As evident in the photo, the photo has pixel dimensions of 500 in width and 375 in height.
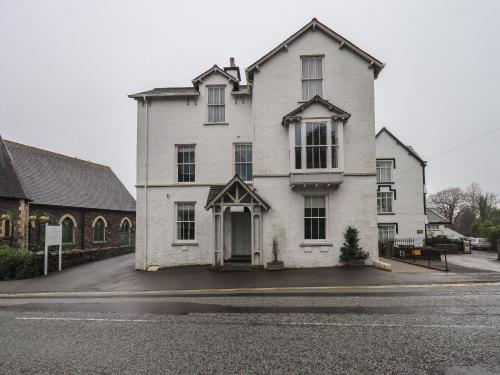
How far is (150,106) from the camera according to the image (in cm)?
1850

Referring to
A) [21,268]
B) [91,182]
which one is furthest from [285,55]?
[91,182]

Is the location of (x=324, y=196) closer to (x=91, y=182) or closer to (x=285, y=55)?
(x=285, y=55)

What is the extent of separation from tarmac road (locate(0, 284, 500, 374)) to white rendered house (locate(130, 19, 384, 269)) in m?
6.59

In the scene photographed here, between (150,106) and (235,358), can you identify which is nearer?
(235,358)

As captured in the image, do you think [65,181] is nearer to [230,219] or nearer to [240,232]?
[230,219]

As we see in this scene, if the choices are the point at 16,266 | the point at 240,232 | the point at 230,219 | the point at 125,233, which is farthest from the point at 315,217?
the point at 125,233

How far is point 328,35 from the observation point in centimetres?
1656

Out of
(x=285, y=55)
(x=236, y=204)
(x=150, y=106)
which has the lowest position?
(x=236, y=204)

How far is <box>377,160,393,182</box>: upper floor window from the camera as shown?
30578 mm

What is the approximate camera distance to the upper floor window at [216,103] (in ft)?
60.3

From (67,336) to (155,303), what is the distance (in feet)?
10.2

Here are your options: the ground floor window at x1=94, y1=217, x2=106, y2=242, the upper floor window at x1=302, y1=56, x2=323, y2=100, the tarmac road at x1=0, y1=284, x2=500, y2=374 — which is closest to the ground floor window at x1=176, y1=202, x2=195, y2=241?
the tarmac road at x1=0, y1=284, x2=500, y2=374

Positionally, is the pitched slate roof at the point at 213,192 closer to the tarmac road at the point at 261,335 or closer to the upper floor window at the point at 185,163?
the upper floor window at the point at 185,163

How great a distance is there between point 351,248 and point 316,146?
17.0ft
